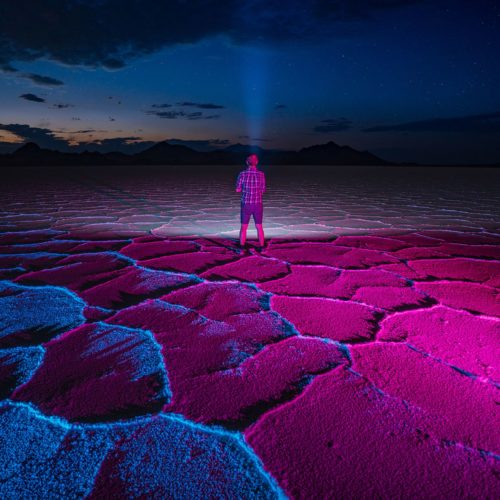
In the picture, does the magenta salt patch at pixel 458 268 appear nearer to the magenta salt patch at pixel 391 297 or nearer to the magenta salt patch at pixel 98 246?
the magenta salt patch at pixel 391 297

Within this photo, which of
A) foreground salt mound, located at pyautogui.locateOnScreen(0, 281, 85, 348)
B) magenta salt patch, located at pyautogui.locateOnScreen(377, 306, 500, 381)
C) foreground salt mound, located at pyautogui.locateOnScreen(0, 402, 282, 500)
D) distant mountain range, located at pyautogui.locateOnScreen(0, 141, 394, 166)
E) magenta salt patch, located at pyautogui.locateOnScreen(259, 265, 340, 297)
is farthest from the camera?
distant mountain range, located at pyautogui.locateOnScreen(0, 141, 394, 166)

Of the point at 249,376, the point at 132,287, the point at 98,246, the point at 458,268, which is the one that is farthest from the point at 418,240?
the point at 98,246

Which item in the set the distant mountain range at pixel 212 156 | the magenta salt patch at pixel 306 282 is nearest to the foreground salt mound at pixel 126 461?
the magenta salt patch at pixel 306 282

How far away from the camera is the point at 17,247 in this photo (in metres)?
3.57

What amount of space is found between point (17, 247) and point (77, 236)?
0.64 metres

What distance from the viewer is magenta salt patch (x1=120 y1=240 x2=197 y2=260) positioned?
3299mm

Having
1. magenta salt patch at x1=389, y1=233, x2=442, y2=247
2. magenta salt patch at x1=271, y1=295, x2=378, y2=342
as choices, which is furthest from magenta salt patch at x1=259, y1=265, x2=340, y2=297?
magenta salt patch at x1=389, y1=233, x2=442, y2=247

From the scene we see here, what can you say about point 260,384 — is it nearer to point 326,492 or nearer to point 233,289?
point 326,492

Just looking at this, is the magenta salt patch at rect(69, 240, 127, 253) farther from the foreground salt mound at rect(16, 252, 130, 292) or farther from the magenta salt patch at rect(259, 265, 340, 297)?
the magenta salt patch at rect(259, 265, 340, 297)

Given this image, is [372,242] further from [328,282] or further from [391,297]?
[391,297]

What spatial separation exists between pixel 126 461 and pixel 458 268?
2.80 meters

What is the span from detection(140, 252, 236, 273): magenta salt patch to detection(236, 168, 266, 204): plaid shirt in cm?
58

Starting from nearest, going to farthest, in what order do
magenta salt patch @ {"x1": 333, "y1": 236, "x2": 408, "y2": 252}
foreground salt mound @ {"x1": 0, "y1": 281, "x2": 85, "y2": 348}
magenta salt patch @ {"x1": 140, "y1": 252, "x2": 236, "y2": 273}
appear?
foreground salt mound @ {"x1": 0, "y1": 281, "x2": 85, "y2": 348}
magenta salt patch @ {"x1": 140, "y1": 252, "x2": 236, "y2": 273}
magenta salt patch @ {"x1": 333, "y1": 236, "x2": 408, "y2": 252}

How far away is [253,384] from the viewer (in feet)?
4.66
